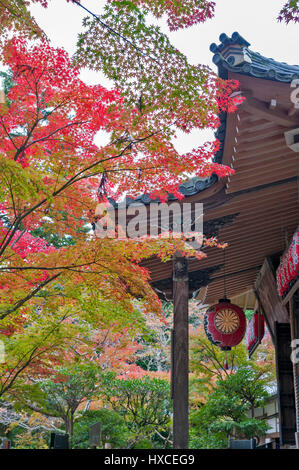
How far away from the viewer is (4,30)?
507 centimetres

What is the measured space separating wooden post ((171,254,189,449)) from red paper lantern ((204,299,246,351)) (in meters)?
1.89

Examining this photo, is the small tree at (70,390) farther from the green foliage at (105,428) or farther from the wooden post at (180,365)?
the wooden post at (180,365)

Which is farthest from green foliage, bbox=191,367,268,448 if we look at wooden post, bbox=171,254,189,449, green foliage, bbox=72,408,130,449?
wooden post, bbox=171,254,189,449

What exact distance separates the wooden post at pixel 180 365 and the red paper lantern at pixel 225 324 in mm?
1893

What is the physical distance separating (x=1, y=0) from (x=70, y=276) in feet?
10.6

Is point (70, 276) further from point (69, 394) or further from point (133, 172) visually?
point (69, 394)

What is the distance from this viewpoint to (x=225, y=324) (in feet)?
30.1

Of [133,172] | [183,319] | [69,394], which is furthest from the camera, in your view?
[69,394]

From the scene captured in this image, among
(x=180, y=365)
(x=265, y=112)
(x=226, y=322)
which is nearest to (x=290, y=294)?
(x=226, y=322)

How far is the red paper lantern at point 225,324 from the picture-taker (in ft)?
30.1

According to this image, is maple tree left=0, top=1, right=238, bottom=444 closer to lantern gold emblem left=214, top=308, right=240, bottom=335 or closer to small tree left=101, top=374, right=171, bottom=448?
lantern gold emblem left=214, top=308, right=240, bottom=335

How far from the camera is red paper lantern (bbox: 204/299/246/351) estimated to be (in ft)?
30.1

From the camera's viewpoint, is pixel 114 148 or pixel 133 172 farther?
pixel 133 172

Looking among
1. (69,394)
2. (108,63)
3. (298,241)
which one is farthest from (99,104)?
(69,394)
